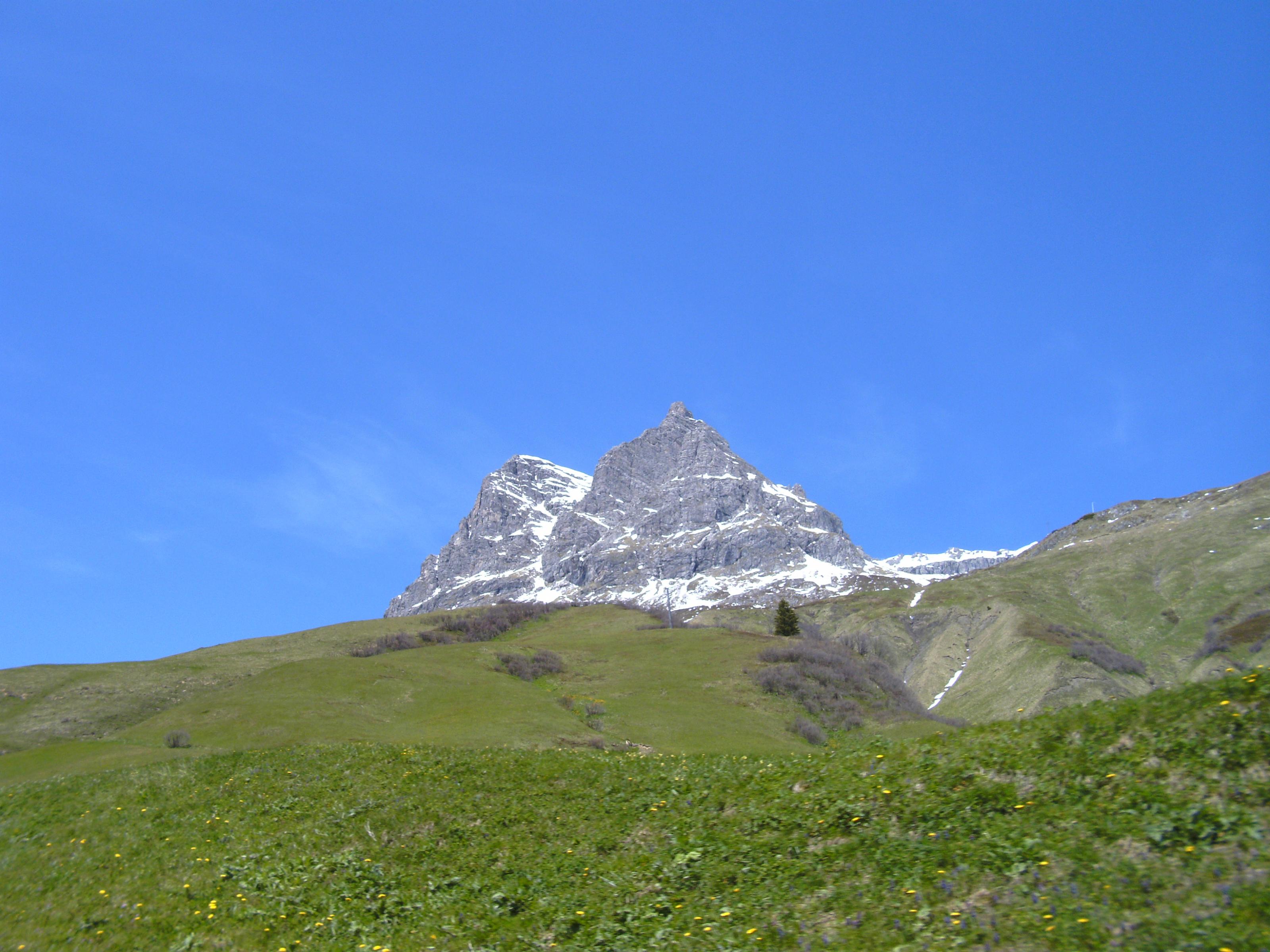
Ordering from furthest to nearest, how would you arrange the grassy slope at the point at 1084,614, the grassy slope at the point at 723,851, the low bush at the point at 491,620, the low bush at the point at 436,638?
the grassy slope at the point at 1084,614 < the low bush at the point at 491,620 < the low bush at the point at 436,638 < the grassy slope at the point at 723,851

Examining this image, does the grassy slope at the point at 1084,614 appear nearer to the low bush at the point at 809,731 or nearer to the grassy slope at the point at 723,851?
the low bush at the point at 809,731

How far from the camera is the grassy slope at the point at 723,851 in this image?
38.5 feet

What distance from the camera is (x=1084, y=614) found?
16362 centimetres

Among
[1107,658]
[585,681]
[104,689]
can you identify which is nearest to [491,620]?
[585,681]

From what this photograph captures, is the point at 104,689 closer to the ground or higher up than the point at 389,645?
closer to the ground

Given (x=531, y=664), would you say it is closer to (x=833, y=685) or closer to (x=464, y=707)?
(x=464, y=707)

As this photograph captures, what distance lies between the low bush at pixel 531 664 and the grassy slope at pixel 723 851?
142ft

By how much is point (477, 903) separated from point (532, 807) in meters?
5.11

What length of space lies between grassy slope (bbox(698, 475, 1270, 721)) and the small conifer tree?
1893 inches

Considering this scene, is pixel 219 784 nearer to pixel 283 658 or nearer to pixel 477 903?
pixel 477 903

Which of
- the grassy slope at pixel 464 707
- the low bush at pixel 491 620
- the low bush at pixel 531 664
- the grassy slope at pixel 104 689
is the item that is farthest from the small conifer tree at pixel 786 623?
the grassy slope at pixel 104 689

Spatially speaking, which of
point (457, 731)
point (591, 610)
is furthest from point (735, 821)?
point (591, 610)

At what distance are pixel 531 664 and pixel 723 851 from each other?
56418 millimetres

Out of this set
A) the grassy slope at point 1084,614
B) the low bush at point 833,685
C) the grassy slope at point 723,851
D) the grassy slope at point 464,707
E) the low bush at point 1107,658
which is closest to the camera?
the grassy slope at point 723,851
